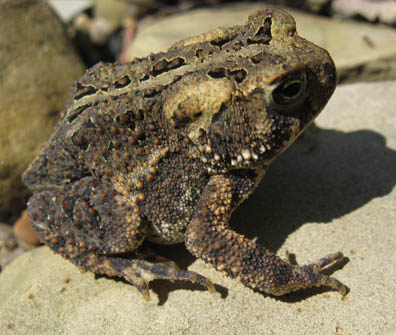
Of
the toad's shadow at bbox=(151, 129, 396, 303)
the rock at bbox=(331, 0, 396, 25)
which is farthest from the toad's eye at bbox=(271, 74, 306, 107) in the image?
the rock at bbox=(331, 0, 396, 25)

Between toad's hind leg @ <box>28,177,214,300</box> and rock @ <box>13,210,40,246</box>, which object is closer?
toad's hind leg @ <box>28,177,214,300</box>

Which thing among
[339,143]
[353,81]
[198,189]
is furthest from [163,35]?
[198,189]

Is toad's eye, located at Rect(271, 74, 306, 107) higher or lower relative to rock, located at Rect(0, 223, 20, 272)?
higher

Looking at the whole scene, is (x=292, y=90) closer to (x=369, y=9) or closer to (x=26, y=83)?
(x=26, y=83)

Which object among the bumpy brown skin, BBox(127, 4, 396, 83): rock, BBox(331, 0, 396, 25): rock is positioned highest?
the bumpy brown skin

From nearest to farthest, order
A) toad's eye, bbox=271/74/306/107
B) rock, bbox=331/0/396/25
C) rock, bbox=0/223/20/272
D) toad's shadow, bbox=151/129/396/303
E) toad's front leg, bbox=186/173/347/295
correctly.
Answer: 1. toad's eye, bbox=271/74/306/107
2. toad's front leg, bbox=186/173/347/295
3. toad's shadow, bbox=151/129/396/303
4. rock, bbox=0/223/20/272
5. rock, bbox=331/0/396/25

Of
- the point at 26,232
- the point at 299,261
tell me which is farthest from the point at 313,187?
the point at 26,232

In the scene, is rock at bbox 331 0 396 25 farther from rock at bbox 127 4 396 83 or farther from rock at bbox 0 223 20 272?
rock at bbox 0 223 20 272
